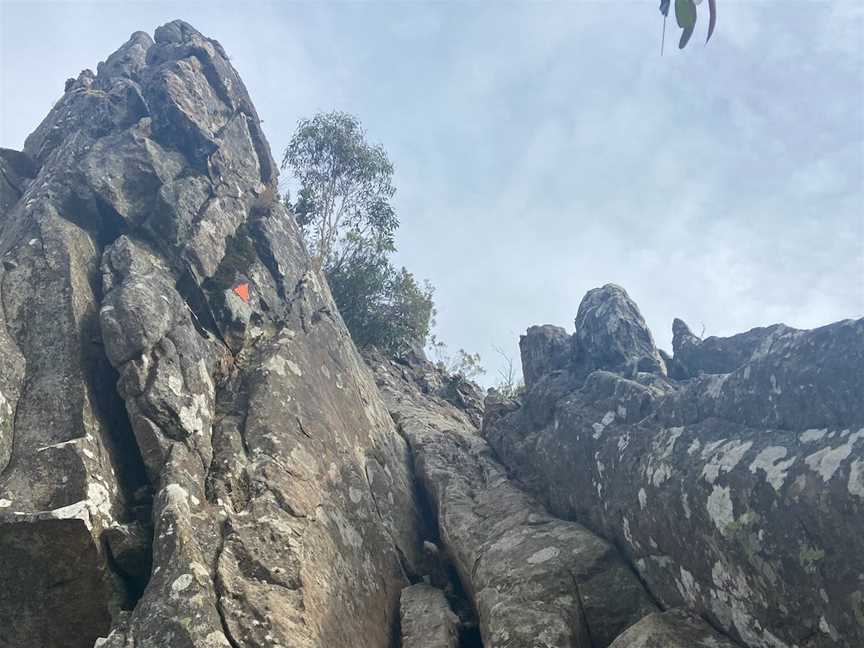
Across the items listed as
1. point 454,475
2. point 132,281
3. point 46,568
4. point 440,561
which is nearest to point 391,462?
point 454,475

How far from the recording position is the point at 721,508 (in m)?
9.98

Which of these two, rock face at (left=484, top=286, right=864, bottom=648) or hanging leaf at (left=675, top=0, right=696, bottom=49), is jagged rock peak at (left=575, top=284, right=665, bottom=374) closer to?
rock face at (left=484, top=286, right=864, bottom=648)

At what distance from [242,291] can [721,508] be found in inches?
486

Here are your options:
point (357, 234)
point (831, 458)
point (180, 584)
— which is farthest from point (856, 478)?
point (357, 234)

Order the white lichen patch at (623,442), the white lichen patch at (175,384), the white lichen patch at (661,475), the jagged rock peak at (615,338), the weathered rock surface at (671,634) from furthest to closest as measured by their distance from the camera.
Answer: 1. the jagged rock peak at (615,338)
2. the white lichen patch at (623,442)
3. the white lichen patch at (175,384)
4. the white lichen patch at (661,475)
5. the weathered rock surface at (671,634)

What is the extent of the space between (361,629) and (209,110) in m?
19.3

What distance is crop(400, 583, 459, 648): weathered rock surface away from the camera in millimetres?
11594

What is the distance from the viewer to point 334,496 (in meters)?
14.0

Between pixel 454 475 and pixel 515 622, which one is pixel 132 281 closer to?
pixel 454 475

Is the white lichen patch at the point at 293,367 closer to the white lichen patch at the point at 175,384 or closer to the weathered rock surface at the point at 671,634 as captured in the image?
the white lichen patch at the point at 175,384

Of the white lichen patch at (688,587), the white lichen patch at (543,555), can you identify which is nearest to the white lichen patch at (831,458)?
the white lichen patch at (688,587)

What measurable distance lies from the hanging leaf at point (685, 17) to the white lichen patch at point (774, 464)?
621 centimetres

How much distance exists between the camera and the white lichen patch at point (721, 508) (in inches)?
385

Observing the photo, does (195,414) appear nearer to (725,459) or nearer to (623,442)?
(623,442)
